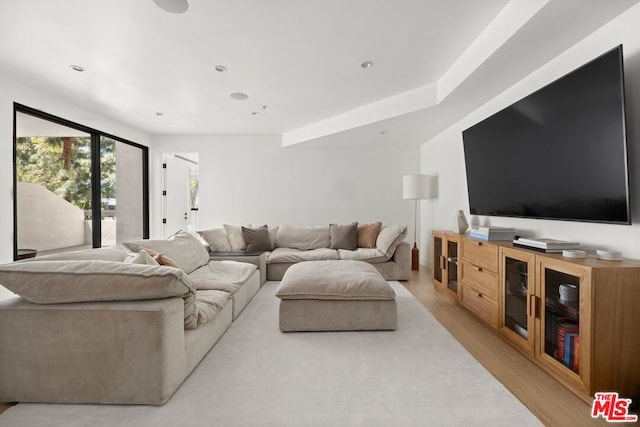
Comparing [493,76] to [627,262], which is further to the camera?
[493,76]

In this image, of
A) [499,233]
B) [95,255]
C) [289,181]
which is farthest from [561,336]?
[289,181]

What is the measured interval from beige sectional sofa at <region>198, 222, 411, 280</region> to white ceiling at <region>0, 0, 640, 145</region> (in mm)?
1718

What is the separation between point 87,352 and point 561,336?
269 cm

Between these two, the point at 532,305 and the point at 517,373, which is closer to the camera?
the point at 517,373

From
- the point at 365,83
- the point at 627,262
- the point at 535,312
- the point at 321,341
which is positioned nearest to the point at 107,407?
the point at 321,341

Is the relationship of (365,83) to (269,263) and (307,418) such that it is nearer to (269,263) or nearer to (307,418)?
(269,263)

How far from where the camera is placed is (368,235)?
15.2 feet

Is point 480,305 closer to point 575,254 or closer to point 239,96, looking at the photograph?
point 575,254

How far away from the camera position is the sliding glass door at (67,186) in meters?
3.28

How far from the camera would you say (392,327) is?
2.37 m

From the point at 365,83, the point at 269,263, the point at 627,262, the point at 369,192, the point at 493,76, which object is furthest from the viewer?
the point at 369,192

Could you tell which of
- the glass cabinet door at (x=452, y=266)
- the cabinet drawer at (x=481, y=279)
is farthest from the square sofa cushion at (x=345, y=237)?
the cabinet drawer at (x=481, y=279)

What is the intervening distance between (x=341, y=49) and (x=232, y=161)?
11.9ft

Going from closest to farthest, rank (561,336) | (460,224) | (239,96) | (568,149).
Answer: (561,336)
(568,149)
(460,224)
(239,96)
